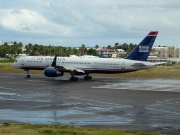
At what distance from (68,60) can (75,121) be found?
35.4 meters

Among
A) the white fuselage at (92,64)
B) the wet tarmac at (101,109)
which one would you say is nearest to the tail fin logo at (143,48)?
the white fuselage at (92,64)

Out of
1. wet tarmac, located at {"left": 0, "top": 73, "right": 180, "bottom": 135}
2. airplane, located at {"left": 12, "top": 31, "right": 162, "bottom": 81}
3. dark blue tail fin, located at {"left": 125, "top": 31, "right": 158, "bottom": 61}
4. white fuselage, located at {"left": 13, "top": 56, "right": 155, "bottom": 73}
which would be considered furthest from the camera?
dark blue tail fin, located at {"left": 125, "top": 31, "right": 158, "bottom": 61}

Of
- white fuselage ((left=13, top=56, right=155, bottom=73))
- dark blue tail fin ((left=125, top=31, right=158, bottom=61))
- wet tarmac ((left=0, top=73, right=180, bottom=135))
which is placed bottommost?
wet tarmac ((left=0, top=73, right=180, bottom=135))

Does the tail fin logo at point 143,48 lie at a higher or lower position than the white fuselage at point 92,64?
higher

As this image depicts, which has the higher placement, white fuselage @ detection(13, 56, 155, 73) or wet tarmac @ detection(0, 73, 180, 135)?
white fuselage @ detection(13, 56, 155, 73)

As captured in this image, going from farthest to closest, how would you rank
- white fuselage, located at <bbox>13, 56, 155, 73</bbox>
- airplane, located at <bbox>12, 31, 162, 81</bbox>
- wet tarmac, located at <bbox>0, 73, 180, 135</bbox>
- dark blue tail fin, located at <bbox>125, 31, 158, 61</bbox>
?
dark blue tail fin, located at <bbox>125, 31, 158, 61</bbox> → white fuselage, located at <bbox>13, 56, 155, 73</bbox> → airplane, located at <bbox>12, 31, 162, 81</bbox> → wet tarmac, located at <bbox>0, 73, 180, 135</bbox>

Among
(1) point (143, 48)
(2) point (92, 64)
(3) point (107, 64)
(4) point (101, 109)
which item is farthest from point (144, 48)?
(4) point (101, 109)

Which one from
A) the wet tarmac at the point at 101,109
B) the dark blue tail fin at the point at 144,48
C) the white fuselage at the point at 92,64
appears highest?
the dark blue tail fin at the point at 144,48

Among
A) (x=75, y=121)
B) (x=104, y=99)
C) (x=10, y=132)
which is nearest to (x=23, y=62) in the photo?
(x=104, y=99)

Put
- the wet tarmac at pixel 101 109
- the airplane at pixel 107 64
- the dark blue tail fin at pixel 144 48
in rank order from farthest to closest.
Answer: the dark blue tail fin at pixel 144 48 → the airplane at pixel 107 64 → the wet tarmac at pixel 101 109

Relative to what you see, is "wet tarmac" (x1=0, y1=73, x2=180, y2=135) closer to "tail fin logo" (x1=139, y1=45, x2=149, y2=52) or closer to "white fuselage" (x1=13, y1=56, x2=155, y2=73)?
"white fuselage" (x1=13, y1=56, x2=155, y2=73)

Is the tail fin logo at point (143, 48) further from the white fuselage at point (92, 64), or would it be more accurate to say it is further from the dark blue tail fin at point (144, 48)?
the white fuselage at point (92, 64)

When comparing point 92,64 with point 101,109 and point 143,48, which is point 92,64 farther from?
point 101,109

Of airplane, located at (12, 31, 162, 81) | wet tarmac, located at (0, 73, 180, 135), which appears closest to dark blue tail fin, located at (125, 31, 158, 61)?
airplane, located at (12, 31, 162, 81)
